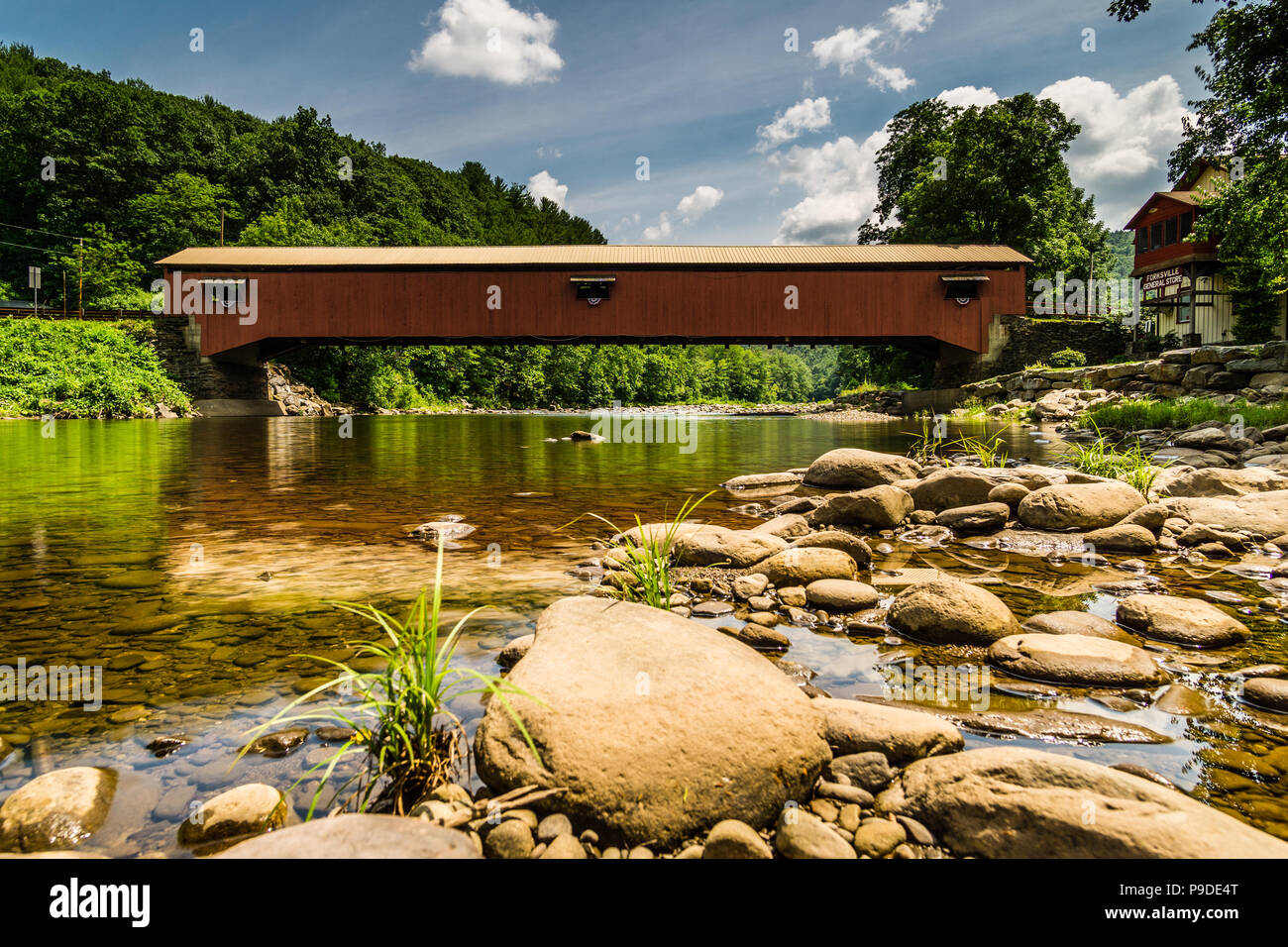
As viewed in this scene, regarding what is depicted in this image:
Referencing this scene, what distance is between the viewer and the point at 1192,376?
54.8ft

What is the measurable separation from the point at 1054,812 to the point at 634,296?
918 inches

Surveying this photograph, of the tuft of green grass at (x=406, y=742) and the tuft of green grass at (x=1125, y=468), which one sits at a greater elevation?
the tuft of green grass at (x=1125, y=468)

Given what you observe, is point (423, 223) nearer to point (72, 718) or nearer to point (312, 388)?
point (312, 388)

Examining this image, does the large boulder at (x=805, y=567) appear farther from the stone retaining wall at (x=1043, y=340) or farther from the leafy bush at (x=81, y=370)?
the leafy bush at (x=81, y=370)

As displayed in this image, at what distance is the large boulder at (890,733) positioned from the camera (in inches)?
86.9

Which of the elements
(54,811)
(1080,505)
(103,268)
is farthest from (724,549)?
(103,268)

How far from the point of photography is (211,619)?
3.71 meters

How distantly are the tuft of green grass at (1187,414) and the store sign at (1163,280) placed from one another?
64.7 ft

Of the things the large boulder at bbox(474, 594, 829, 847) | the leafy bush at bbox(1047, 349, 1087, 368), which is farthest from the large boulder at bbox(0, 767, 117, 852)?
the leafy bush at bbox(1047, 349, 1087, 368)

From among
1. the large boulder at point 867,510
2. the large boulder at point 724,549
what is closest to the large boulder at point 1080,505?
the large boulder at point 867,510

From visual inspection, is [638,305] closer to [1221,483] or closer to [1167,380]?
[1167,380]

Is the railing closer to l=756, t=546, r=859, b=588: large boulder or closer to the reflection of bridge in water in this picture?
the reflection of bridge in water

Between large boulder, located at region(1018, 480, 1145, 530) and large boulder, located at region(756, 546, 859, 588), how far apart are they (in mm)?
2648
